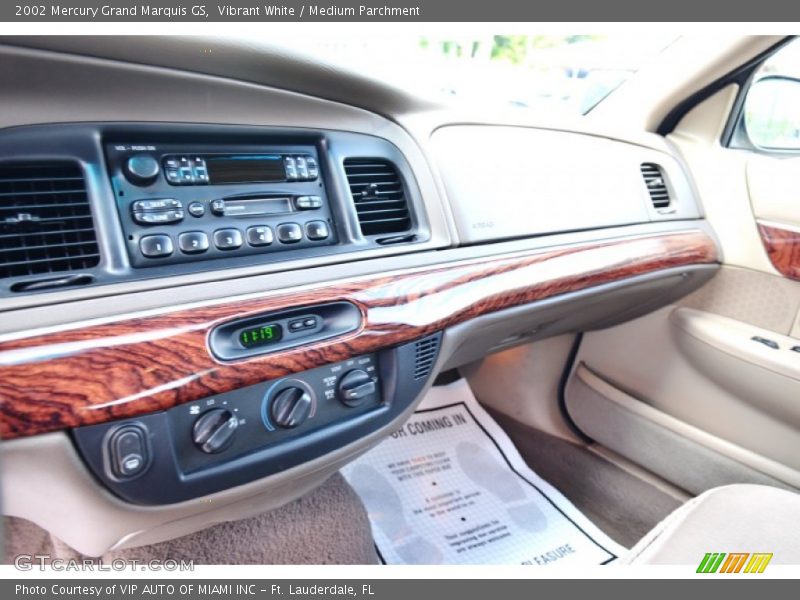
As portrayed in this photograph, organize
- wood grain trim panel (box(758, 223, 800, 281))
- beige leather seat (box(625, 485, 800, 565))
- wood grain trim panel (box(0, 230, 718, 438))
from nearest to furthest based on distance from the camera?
wood grain trim panel (box(0, 230, 718, 438)), beige leather seat (box(625, 485, 800, 565)), wood grain trim panel (box(758, 223, 800, 281))

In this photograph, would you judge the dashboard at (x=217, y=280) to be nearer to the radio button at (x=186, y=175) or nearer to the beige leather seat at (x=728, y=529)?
the radio button at (x=186, y=175)

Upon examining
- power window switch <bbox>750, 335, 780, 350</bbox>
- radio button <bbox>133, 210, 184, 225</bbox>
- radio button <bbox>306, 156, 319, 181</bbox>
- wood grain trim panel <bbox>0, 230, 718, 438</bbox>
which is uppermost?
radio button <bbox>306, 156, 319, 181</bbox>

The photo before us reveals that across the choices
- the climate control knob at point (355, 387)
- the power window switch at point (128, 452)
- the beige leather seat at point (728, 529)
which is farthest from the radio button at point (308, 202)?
the beige leather seat at point (728, 529)

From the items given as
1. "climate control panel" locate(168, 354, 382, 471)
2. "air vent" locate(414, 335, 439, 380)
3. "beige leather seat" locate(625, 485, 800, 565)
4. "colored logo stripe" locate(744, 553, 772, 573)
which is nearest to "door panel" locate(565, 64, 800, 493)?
"beige leather seat" locate(625, 485, 800, 565)

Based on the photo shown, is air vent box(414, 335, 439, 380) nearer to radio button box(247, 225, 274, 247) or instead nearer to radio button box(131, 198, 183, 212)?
radio button box(247, 225, 274, 247)

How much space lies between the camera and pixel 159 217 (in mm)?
628

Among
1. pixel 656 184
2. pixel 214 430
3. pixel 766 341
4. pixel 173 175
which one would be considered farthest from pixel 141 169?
pixel 766 341

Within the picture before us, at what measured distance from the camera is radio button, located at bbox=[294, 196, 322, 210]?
0.74 metres

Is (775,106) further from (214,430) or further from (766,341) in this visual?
(214,430)

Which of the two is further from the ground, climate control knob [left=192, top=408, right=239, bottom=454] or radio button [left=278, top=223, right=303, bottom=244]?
radio button [left=278, top=223, right=303, bottom=244]

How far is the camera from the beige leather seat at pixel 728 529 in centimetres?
72

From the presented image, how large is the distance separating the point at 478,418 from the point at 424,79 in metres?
0.94

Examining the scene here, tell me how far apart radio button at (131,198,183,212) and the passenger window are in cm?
131

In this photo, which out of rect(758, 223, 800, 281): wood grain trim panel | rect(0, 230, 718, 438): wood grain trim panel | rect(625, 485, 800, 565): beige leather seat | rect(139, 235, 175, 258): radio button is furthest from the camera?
rect(758, 223, 800, 281): wood grain trim panel
